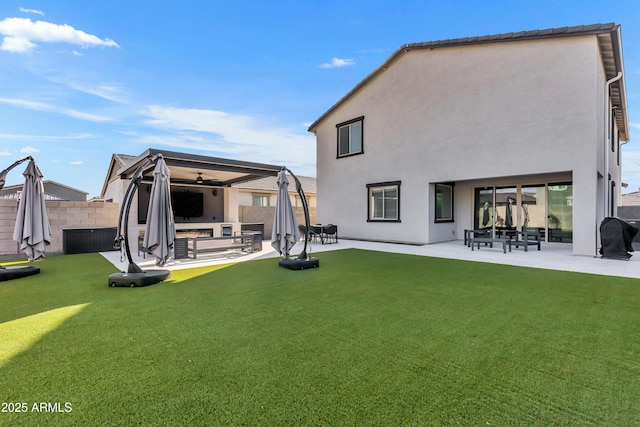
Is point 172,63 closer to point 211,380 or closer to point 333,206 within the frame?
point 333,206

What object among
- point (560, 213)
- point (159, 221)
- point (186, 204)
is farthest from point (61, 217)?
point (560, 213)

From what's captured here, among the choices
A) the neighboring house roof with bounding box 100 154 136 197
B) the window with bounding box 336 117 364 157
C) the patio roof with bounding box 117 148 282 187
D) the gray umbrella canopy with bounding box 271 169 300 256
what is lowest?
the gray umbrella canopy with bounding box 271 169 300 256

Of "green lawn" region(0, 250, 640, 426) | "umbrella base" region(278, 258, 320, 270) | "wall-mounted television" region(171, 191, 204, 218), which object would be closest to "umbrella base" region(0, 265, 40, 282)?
"green lawn" region(0, 250, 640, 426)

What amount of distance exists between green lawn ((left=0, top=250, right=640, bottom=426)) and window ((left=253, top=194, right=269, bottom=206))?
1387 centimetres

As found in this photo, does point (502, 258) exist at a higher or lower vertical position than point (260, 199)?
lower

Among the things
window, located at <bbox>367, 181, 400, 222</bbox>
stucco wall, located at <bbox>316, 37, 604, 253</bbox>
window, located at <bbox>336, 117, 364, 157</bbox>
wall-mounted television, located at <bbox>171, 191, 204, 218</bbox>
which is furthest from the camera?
window, located at <bbox>336, 117, 364, 157</bbox>

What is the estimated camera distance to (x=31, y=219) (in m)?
6.36

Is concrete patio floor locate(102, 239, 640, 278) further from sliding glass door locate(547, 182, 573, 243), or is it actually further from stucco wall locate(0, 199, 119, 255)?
stucco wall locate(0, 199, 119, 255)

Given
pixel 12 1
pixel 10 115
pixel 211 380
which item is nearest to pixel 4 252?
pixel 10 115

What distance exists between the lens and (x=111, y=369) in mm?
2574

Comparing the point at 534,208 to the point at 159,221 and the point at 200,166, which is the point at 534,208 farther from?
the point at 159,221

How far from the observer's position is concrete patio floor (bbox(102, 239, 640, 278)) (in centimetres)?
703

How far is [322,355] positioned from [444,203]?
35.5ft

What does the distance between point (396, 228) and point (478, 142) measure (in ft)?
13.3
